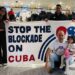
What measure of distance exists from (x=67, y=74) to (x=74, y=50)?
0.69 meters

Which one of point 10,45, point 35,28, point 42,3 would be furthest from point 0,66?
point 42,3

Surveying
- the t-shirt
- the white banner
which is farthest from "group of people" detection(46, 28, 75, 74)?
the white banner

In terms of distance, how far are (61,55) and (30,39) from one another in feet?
3.55

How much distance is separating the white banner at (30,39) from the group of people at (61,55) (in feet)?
1.91

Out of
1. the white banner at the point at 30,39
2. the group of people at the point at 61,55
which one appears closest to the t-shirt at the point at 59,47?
the group of people at the point at 61,55

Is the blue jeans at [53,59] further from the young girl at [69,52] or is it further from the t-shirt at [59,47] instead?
the young girl at [69,52]

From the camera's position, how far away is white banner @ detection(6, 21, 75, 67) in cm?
845

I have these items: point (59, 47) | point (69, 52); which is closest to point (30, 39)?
point (59, 47)

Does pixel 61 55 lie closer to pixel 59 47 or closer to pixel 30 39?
pixel 59 47

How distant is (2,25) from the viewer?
8.52 m

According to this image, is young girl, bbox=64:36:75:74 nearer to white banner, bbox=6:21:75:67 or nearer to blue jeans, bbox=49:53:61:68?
blue jeans, bbox=49:53:61:68

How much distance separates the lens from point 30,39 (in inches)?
334

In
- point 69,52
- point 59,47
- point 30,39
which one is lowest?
point 69,52

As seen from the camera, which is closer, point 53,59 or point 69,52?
point 53,59
